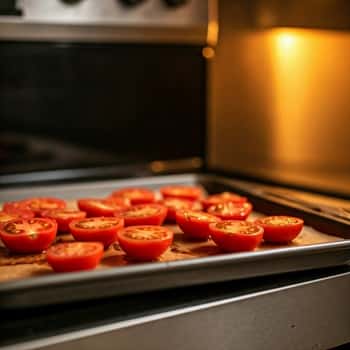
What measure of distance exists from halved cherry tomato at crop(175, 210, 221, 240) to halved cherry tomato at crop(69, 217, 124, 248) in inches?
4.1

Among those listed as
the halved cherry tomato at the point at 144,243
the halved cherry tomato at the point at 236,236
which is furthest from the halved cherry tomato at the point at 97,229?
the halved cherry tomato at the point at 236,236

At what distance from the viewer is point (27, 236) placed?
0.92m

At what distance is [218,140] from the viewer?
1.64m

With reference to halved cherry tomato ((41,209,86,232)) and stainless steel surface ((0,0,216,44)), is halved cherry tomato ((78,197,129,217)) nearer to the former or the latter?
halved cherry tomato ((41,209,86,232))

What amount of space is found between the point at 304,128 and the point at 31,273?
82 cm

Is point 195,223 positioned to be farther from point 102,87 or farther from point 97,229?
point 102,87

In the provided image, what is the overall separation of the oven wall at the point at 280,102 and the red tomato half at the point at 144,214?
476mm

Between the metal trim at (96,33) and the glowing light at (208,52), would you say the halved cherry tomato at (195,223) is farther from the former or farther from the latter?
the glowing light at (208,52)

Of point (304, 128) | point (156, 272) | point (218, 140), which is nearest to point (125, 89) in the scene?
point (218, 140)

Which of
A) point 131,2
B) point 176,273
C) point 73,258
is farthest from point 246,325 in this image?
point 131,2

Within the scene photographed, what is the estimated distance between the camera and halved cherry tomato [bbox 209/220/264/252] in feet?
3.03

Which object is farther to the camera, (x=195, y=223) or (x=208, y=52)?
(x=208, y=52)

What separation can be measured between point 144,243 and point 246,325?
0.18 metres

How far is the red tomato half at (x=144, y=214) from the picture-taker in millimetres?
1053
